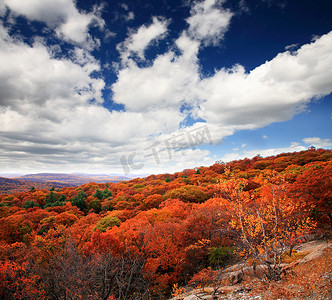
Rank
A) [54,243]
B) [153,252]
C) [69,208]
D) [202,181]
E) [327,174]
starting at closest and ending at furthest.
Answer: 1. [327,174]
2. [153,252]
3. [54,243]
4. [69,208]
5. [202,181]

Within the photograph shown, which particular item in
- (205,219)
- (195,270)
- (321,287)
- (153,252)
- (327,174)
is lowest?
(195,270)

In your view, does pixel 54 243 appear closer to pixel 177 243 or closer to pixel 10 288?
pixel 10 288

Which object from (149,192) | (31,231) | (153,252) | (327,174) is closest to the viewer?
(327,174)

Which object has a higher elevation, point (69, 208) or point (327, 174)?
point (327, 174)

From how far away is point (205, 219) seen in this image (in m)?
23.6

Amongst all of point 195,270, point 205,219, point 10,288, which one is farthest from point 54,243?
point 205,219

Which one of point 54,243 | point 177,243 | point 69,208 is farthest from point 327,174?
point 69,208

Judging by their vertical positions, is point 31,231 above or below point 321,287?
below

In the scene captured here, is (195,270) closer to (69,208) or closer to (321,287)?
(321,287)

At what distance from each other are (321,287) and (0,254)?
103ft

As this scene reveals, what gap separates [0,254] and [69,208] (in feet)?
100

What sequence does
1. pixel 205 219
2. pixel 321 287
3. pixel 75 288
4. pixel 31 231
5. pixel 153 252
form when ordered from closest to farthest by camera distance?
pixel 321 287 < pixel 75 288 < pixel 153 252 < pixel 205 219 < pixel 31 231

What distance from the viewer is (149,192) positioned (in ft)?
195

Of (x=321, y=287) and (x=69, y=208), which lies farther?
(x=69, y=208)
